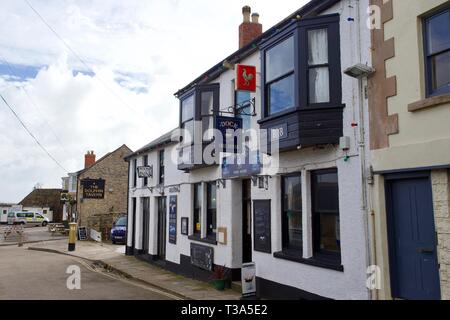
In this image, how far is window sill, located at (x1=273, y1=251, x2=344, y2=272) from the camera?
8039mm

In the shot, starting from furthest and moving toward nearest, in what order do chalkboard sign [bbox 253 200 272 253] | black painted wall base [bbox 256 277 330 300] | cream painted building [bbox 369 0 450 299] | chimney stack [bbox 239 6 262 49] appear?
chimney stack [bbox 239 6 262 49] → chalkboard sign [bbox 253 200 272 253] → black painted wall base [bbox 256 277 330 300] → cream painted building [bbox 369 0 450 299]

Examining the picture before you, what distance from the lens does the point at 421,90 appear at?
6613mm

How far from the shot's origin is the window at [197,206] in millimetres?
14719

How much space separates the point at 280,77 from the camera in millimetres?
9547

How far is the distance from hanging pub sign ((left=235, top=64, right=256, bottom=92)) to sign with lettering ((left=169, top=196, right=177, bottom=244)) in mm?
6841

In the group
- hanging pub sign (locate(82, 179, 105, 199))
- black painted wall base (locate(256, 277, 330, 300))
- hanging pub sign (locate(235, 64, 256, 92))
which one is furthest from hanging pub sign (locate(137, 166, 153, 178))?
hanging pub sign (locate(82, 179, 105, 199))

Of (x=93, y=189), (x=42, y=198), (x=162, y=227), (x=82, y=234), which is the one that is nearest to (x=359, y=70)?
(x=162, y=227)

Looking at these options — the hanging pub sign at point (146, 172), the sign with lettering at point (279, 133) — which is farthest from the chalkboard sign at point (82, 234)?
the sign with lettering at point (279, 133)

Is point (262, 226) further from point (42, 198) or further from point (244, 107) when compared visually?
point (42, 198)

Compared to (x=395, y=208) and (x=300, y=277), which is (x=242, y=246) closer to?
(x=300, y=277)

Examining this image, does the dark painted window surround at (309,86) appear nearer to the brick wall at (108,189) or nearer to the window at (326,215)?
the window at (326,215)

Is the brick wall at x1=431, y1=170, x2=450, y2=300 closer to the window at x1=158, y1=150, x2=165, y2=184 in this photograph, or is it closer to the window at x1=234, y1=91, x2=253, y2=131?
the window at x1=234, y1=91, x2=253, y2=131

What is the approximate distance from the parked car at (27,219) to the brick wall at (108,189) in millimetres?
23050

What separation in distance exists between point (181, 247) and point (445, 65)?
1144cm
